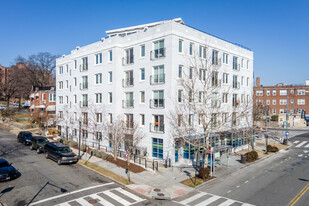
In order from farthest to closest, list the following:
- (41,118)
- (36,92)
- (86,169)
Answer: (36,92), (41,118), (86,169)

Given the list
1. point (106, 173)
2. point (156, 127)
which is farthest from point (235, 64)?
point (106, 173)

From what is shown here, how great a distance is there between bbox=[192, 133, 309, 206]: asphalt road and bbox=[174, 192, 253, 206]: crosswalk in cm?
59

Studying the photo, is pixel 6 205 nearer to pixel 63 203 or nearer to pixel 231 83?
pixel 63 203

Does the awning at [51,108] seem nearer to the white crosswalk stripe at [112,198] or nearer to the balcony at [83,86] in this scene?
the balcony at [83,86]

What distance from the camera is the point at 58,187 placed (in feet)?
54.8

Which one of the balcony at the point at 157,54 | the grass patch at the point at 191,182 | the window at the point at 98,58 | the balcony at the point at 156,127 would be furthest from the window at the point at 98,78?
the grass patch at the point at 191,182

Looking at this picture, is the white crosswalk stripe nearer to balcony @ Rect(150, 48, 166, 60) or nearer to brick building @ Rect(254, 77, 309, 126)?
balcony @ Rect(150, 48, 166, 60)

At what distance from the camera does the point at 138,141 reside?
24.6 m

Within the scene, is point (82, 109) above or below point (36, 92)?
below

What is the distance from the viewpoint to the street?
14539 millimetres

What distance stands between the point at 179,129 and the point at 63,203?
13.4 m

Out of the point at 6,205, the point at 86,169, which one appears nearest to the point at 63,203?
the point at 6,205

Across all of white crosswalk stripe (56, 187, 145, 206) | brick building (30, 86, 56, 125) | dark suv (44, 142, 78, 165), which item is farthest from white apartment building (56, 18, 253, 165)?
brick building (30, 86, 56, 125)

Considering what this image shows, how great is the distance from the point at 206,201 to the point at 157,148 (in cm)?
1004
